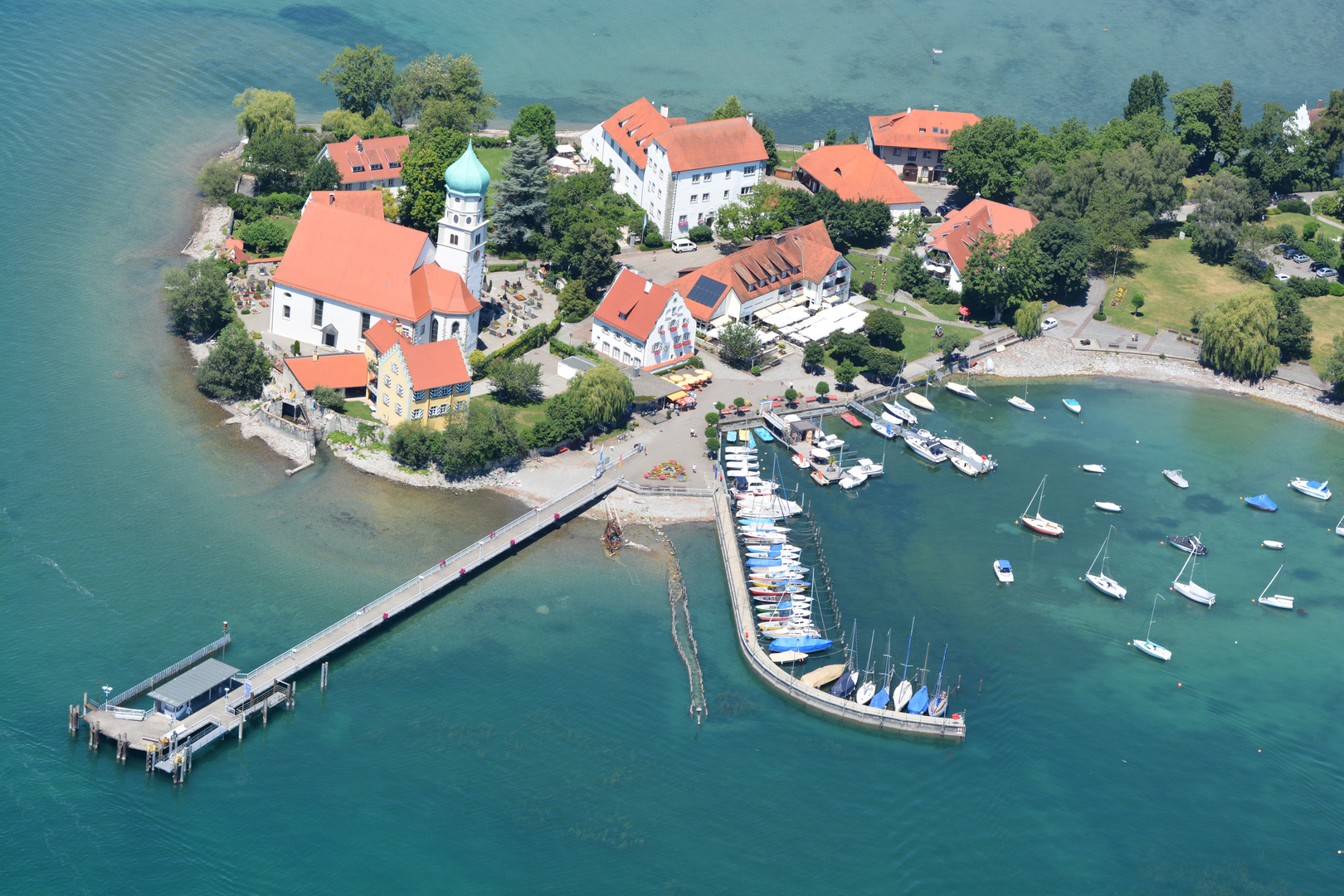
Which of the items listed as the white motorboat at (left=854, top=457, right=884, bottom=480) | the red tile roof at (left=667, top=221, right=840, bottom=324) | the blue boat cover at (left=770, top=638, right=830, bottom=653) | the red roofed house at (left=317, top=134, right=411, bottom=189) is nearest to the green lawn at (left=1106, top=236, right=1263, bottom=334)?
the red tile roof at (left=667, top=221, right=840, bottom=324)

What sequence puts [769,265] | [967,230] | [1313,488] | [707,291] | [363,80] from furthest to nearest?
[363,80], [967,230], [769,265], [707,291], [1313,488]

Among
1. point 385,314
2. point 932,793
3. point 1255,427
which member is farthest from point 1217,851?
point 385,314

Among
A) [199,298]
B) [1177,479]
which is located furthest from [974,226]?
[199,298]

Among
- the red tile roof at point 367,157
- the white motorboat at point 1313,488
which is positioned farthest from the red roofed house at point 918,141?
the white motorboat at point 1313,488

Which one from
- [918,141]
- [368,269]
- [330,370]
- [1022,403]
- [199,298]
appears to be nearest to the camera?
[330,370]

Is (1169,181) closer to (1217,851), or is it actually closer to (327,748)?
(1217,851)

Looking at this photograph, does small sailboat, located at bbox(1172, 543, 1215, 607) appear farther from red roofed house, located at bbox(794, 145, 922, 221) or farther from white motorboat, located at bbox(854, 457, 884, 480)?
red roofed house, located at bbox(794, 145, 922, 221)

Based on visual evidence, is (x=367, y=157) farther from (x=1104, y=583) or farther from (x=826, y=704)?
(x=1104, y=583)
